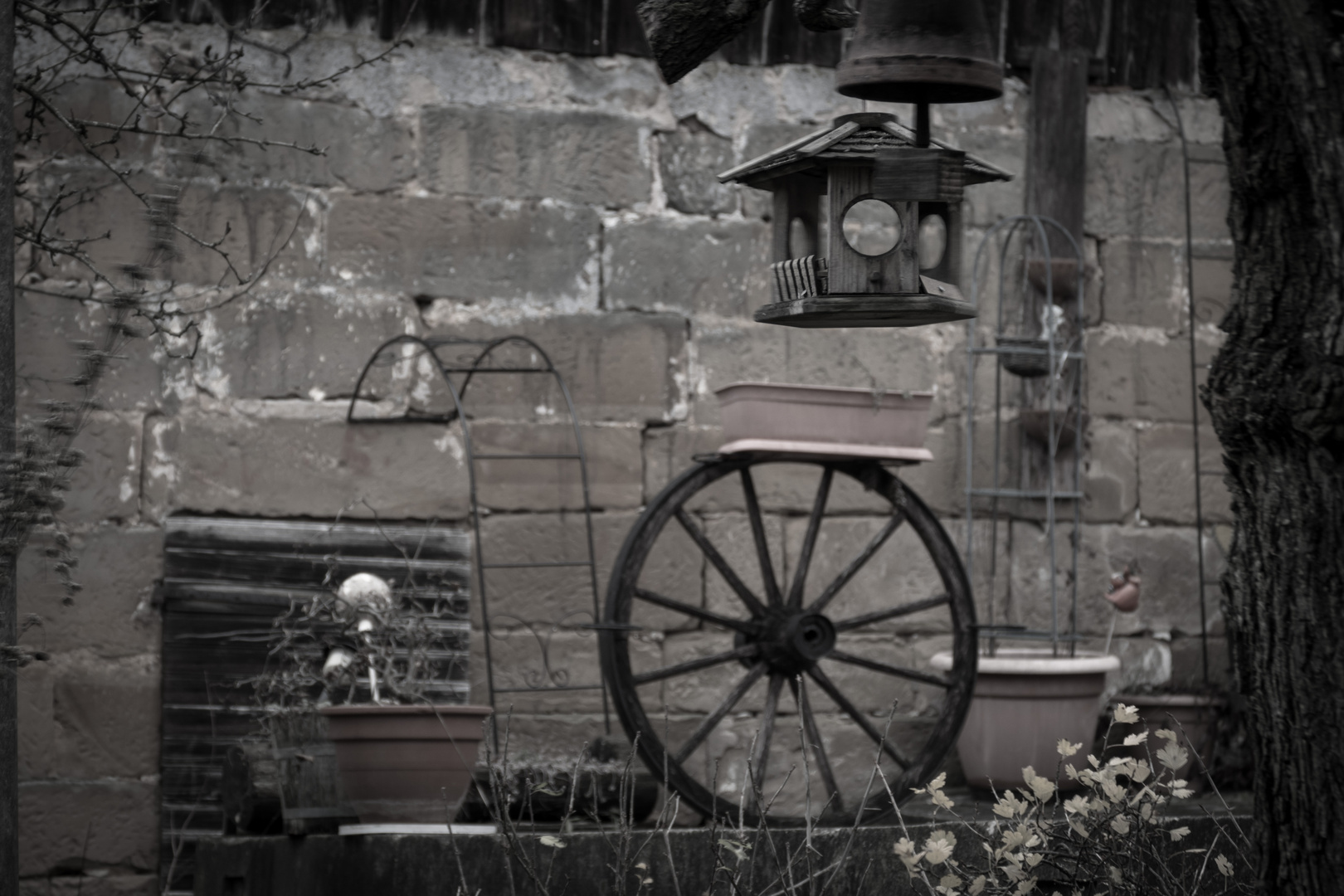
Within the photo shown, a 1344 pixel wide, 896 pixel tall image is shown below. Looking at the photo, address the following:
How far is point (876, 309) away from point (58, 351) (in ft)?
9.03

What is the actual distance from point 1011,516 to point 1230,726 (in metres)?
0.90

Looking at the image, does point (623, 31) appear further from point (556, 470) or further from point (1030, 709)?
point (1030, 709)

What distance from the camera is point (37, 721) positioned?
13.8 feet

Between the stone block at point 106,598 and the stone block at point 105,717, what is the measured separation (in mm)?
45

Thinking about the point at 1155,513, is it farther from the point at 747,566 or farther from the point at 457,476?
the point at 457,476

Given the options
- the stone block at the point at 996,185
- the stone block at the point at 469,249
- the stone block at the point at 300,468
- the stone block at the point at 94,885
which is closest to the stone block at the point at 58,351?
the stone block at the point at 300,468

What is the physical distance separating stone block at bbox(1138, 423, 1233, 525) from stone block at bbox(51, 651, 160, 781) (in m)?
3.09

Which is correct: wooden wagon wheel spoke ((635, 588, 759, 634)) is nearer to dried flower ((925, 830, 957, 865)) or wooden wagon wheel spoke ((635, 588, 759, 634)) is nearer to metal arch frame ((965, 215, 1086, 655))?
metal arch frame ((965, 215, 1086, 655))

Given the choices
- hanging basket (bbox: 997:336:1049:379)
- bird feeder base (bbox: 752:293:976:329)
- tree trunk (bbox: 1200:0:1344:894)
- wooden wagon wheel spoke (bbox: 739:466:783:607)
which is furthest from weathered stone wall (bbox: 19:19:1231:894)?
tree trunk (bbox: 1200:0:1344:894)

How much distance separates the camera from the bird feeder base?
7.79ft

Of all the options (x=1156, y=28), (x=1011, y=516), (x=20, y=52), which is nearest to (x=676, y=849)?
(x=1011, y=516)

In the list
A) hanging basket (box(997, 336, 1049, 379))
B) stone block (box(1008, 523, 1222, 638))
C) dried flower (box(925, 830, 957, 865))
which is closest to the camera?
dried flower (box(925, 830, 957, 865))

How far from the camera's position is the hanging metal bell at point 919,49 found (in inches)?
85.5

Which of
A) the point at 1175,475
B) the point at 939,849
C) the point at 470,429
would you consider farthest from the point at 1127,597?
the point at 939,849
